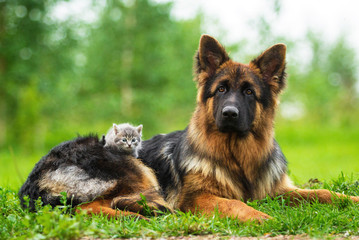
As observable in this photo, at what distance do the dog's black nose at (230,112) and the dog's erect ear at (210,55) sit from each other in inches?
35.7

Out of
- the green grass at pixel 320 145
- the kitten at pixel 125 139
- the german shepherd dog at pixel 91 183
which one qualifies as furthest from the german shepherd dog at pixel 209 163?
the green grass at pixel 320 145

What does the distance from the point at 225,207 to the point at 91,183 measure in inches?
64.5

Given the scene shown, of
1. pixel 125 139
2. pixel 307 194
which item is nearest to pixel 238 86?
pixel 307 194

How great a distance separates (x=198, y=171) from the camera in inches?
197

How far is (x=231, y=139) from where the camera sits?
5.00 meters

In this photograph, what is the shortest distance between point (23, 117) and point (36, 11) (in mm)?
6114

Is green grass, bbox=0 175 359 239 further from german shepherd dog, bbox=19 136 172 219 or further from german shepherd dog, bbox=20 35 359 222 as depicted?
german shepherd dog, bbox=20 35 359 222

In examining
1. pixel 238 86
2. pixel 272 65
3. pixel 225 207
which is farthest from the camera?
pixel 272 65

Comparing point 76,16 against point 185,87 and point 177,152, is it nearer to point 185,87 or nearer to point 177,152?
point 185,87

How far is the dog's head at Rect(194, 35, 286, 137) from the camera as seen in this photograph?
475cm

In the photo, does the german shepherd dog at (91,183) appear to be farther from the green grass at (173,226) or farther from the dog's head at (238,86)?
the dog's head at (238,86)

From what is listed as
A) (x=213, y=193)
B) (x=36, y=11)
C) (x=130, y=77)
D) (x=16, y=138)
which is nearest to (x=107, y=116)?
(x=130, y=77)

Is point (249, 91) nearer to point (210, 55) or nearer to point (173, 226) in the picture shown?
point (210, 55)

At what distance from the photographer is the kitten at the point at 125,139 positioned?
18.7ft
